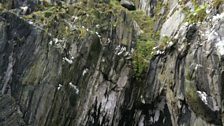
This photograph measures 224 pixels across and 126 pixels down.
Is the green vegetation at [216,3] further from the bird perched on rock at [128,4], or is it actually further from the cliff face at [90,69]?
the bird perched on rock at [128,4]

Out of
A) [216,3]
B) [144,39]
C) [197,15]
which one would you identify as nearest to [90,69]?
[144,39]

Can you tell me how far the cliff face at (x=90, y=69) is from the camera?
1035 inches

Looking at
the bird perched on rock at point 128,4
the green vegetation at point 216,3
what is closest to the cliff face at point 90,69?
the green vegetation at point 216,3

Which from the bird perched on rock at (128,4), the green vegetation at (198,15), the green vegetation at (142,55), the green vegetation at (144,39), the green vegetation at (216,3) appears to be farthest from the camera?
the bird perched on rock at (128,4)

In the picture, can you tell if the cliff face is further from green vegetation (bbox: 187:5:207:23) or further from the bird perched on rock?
the bird perched on rock

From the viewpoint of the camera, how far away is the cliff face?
1035 inches

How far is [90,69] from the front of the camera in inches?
1103

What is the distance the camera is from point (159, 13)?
1359 inches

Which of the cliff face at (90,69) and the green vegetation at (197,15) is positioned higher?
the green vegetation at (197,15)

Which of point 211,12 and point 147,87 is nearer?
point 211,12

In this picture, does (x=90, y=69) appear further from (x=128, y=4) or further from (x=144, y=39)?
(x=128, y=4)

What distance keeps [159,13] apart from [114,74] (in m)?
8.75

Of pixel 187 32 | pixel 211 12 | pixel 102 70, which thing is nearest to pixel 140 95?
pixel 102 70

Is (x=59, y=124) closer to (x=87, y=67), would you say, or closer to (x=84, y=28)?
(x=87, y=67)
